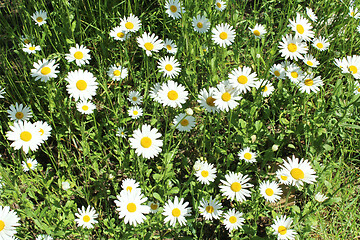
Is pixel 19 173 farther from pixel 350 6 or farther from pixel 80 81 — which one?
pixel 350 6

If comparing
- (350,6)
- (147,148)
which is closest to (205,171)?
(147,148)

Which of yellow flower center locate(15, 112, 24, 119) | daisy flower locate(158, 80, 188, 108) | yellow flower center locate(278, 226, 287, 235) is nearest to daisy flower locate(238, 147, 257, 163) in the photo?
yellow flower center locate(278, 226, 287, 235)

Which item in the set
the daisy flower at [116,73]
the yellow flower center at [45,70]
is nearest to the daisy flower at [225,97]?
the daisy flower at [116,73]

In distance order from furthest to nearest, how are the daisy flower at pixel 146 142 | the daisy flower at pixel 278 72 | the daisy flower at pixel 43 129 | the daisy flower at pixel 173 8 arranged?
the daisy flower at pixel 173 8
the daisy flower at pixel 278 72
the daisy flower at pixel 43 129
the daisy flower at pixel 146 142

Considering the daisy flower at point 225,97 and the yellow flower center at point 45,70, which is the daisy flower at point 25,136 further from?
the daisy flower at point 225,97

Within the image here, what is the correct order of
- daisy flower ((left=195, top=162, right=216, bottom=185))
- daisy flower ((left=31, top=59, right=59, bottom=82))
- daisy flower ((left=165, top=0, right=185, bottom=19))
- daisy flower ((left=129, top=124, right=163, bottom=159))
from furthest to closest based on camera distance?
daisy flower ((left=165, top=0, right=185, bottom=19)), daisy flower ((left=31, top=59, right=59, bottom=82)), daisy flower ((left=195, top=162, right=216, bottom=185)), daisy flower ((left=129, top=124, right=163, bottom=159))

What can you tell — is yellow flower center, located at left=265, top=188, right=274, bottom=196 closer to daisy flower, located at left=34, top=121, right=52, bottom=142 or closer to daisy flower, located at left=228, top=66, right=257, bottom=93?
daisy flower, located at left=228, top=66, right=257, bottom=93
